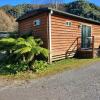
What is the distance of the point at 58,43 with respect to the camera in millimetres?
14766

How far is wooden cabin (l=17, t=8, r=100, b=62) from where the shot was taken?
14.0 meters

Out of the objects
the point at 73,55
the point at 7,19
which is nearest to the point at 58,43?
the point at 73,55

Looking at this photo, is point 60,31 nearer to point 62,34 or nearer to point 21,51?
point 62,34

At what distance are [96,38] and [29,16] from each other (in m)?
6.68

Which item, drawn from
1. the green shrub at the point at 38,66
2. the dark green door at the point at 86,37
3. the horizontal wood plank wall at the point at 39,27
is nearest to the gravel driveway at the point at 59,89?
the green shrub at the point at 38,66

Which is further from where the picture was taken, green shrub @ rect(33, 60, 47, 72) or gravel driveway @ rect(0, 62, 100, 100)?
green shrub @ rect(33, 60, 47, 72)

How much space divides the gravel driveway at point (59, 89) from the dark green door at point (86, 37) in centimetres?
743

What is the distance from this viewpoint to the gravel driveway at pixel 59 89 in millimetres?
7379

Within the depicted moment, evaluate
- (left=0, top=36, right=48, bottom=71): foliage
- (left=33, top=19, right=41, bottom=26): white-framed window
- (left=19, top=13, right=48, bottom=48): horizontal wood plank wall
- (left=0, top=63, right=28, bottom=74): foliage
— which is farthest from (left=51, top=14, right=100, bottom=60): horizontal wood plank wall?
(left=0, top=63, right=28, bottom=74): foliage

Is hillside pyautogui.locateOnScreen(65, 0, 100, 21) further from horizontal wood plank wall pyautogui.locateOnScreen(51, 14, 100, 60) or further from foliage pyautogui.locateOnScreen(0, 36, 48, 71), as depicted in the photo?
foliage pyautogui.locateOnScreen(0, 36, 48, 71)

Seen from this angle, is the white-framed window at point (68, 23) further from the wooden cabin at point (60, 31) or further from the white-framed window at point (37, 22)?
the white-framed window at point (37, 22)

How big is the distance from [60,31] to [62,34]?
320 mm

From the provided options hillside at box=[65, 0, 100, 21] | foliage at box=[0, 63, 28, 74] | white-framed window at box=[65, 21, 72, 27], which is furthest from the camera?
hillside at box=[65, 0, 100, 21]

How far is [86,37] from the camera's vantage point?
18.2m
